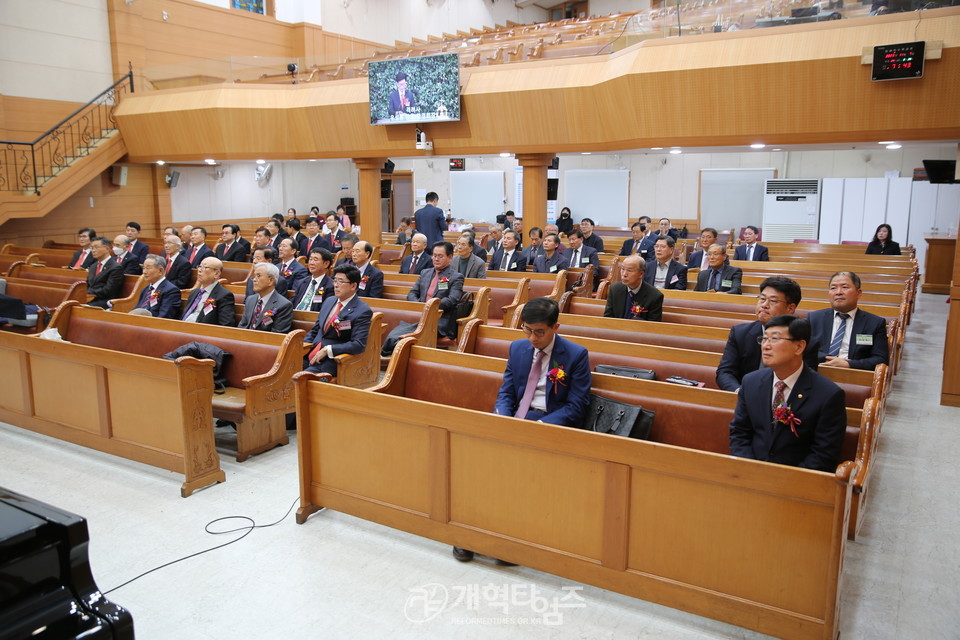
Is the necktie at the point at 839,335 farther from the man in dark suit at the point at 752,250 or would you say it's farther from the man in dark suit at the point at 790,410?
the man in dark suit at the point at 752,250

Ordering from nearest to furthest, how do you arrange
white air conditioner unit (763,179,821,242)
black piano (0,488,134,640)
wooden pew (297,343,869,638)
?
1. black piano (0,488,134,640)
2. wooden pew (297,343,869,638)
3. white air conditioner unit (763,179,821,242)

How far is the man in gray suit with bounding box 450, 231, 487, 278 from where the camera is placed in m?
7.85

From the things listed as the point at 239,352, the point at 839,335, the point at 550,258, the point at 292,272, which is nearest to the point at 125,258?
the point at 292,272

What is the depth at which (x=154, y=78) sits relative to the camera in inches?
520

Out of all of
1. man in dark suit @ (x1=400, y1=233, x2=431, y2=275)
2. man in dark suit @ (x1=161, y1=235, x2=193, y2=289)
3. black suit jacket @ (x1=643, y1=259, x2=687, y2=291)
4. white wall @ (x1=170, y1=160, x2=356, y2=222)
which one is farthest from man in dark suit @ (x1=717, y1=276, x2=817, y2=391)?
white wall @ (x1=170, y1=160, x2=356, y2=222)

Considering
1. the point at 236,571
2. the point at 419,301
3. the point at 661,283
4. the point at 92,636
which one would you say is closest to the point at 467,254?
the point at 419,301

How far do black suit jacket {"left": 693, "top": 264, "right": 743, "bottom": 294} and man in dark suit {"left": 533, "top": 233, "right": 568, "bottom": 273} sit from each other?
2020 mm

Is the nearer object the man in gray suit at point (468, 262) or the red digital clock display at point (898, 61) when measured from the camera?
the red digital clock display at point (898, 61)

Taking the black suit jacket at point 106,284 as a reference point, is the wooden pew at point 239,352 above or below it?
below

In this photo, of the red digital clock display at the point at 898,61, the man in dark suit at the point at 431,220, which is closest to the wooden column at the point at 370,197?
the man in dark suit at the point at 431,220

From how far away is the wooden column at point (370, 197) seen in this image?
12.0 m

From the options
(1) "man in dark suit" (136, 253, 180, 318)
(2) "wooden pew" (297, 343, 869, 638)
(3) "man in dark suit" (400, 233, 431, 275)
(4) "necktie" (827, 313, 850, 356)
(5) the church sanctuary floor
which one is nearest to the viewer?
(2) "wooden pew" (297, 343, 869, 638)

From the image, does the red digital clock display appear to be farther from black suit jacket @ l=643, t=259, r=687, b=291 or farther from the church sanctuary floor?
the church sanctuary floor

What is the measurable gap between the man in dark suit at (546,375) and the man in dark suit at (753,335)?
3.15ft
